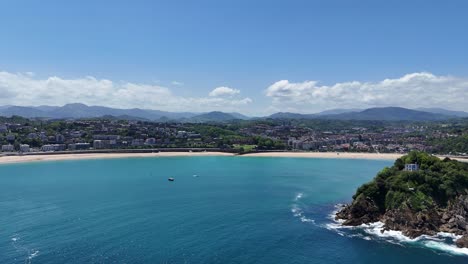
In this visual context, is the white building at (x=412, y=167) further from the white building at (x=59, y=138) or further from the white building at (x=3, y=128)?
the white building at (x=3, y=128)

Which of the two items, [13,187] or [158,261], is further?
[13,187]

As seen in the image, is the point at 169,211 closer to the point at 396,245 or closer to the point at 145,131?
the point at 396,245

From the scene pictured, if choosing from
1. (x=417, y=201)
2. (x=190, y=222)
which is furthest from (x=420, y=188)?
(x=190, y=222)

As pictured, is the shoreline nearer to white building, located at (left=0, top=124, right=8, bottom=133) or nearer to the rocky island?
white building, located at (left=0, top=124, right=8, bottom=133)

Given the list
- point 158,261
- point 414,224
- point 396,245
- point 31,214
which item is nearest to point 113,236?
point 158,261

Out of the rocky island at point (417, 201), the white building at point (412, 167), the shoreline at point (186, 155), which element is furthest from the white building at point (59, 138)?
the white building at point (412, 167)

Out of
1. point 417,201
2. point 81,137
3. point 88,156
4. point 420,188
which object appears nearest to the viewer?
point 417,201

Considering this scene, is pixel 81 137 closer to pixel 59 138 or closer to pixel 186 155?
pixel 59 138
